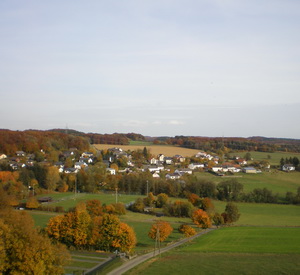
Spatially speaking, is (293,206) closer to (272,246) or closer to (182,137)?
(272,246)

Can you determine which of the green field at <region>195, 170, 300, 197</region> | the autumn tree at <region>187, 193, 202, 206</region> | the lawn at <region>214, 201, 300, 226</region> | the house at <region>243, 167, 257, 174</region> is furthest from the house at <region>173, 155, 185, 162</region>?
the autumn tree at <region>187, 193, 202, 206</region>

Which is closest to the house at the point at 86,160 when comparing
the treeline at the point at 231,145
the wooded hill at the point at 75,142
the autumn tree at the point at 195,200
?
the wooded hill at the point at 75,142

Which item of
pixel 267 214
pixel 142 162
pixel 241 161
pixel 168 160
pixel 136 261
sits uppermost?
pixel 241 161

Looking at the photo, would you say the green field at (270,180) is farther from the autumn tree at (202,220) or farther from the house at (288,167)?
the autumn tree at (202,220)

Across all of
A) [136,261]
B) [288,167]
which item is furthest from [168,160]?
[136,261]

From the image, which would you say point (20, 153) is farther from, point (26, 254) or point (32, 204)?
point (26, 254)

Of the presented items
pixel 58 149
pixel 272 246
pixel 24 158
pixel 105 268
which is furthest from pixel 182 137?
pixel 105 268
